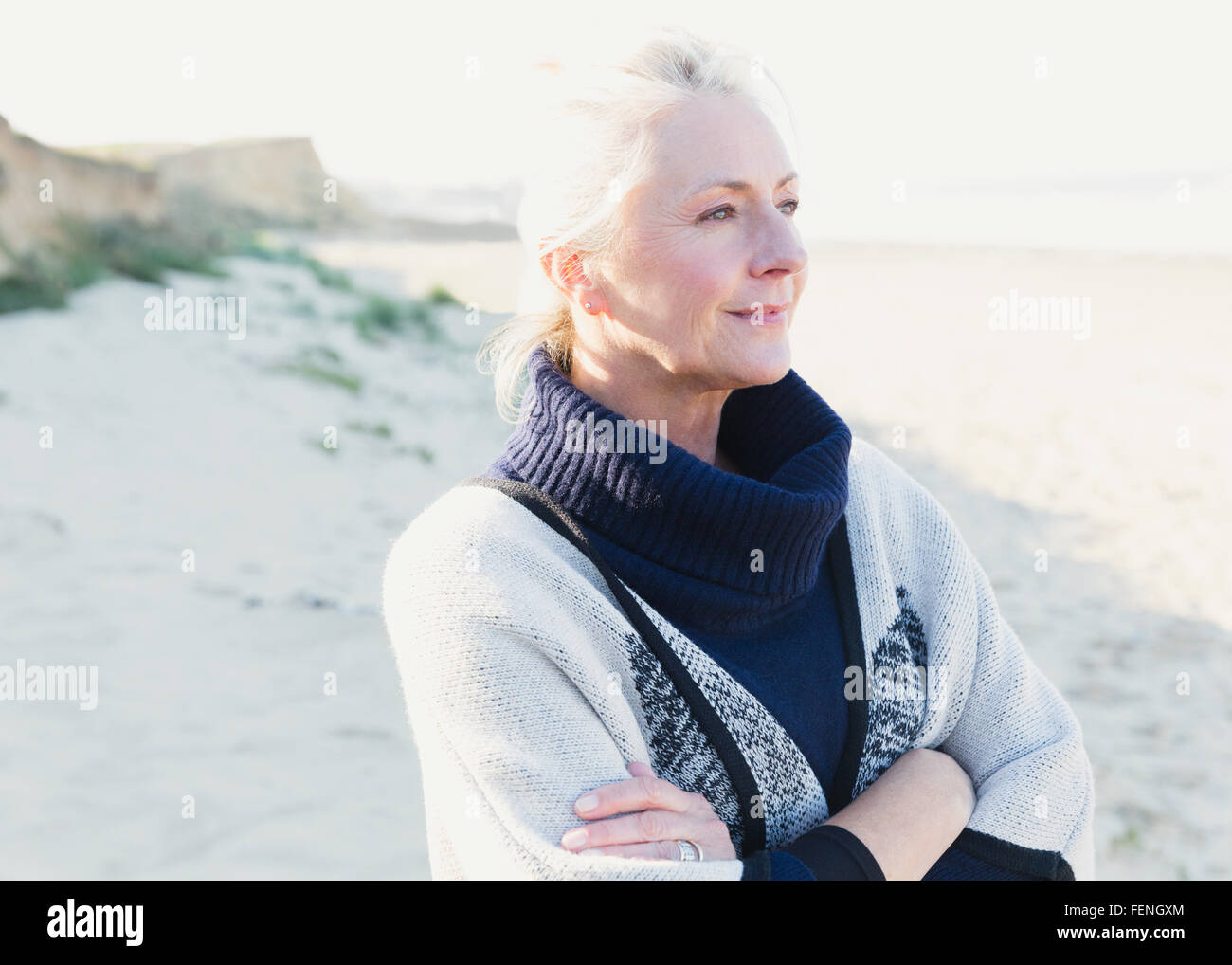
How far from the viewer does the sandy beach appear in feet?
11.7

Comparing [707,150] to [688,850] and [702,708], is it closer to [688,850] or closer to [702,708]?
[702,708]

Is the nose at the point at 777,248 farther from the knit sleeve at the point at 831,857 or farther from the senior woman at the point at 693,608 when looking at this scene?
the knit sleeve at the point at 831,857

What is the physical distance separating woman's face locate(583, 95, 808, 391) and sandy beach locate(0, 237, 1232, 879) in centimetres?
41

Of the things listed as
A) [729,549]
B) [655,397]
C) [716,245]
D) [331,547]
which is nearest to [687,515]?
[729,549]

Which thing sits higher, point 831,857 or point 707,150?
point 707,150

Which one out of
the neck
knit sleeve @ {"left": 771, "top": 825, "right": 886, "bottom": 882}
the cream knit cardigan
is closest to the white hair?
the neck

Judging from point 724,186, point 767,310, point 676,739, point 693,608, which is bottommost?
point 676,739

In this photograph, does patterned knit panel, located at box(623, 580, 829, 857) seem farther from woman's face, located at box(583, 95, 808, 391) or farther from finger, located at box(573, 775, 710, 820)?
woman's face, located at box(583, 95, 808, 391)

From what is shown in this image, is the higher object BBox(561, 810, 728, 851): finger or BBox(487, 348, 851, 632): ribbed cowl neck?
BBox(487, 348, 851, 632): ribbed cowl neck

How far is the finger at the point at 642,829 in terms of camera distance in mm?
1241

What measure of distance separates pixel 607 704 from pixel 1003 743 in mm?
588

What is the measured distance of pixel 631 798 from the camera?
1.27 meters
